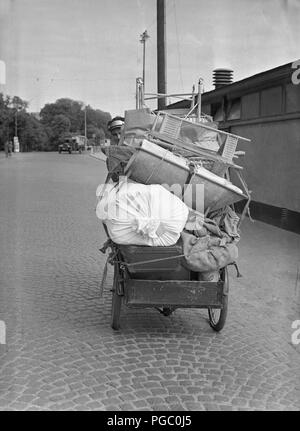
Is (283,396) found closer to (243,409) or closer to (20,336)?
(243,409)

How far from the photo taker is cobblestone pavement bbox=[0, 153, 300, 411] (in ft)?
12.4

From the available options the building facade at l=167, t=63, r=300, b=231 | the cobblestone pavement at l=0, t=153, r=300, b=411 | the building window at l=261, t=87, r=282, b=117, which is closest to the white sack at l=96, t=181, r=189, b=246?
the cobblestone pavement at l=0, t=153, r=300, b=411

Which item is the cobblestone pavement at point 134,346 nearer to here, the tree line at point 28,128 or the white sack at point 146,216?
the white sack at point 146,216

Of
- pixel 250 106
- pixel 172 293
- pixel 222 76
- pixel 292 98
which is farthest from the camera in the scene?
pixel 222 76

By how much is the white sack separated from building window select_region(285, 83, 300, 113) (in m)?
7.31

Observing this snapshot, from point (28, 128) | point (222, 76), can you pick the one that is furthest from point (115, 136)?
point (28, 128)

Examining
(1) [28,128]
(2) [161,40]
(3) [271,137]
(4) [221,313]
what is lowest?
(4) [221,313]

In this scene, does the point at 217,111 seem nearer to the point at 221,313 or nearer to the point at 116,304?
the point at 221,313

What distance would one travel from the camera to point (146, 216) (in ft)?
15.0

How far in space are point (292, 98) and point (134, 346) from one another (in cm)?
799

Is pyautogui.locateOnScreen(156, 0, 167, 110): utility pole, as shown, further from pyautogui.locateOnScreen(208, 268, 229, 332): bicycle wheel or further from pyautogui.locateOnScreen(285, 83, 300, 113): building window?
pyautogui.locateOnScreen(208, 268, 229, 332): bicycle wheel

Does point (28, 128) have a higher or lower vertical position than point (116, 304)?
higher

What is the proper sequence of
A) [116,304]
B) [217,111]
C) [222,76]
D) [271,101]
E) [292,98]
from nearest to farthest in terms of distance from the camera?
[116,304] → [292,98] → [271,101] → [217,111] → [222,76]

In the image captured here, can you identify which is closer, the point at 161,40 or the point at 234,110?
the point at 234,110
